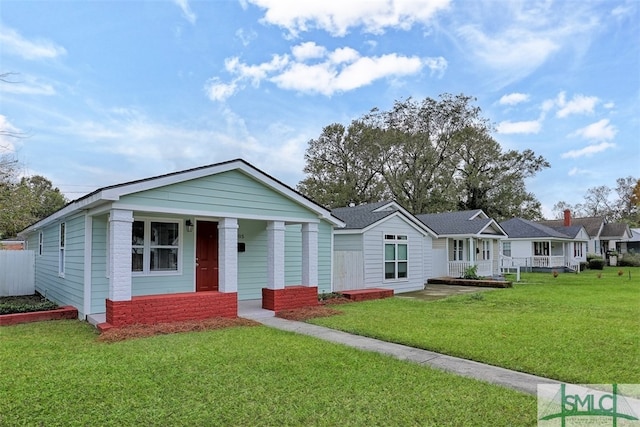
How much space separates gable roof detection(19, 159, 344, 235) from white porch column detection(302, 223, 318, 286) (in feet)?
1.89

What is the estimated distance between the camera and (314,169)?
40.9 meters

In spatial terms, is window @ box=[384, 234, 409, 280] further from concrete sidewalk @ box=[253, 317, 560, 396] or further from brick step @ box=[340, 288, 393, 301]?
concrete sidewalk @ box=[253, 317, 560, 396]

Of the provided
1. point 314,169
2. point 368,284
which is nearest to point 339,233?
point 368,284

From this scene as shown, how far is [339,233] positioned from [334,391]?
36.8 feet

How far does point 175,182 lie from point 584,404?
8.13 metres

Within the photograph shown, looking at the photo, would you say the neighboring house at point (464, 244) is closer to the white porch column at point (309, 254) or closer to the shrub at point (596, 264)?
the white porch column at point (309, 254)

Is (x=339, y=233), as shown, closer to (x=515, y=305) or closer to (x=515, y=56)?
(x=515, y=305)

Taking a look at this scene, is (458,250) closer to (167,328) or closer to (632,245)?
(167,328)

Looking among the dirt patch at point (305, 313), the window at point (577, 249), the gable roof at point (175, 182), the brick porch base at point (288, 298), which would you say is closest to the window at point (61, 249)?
the gable roof at point (175, 182)

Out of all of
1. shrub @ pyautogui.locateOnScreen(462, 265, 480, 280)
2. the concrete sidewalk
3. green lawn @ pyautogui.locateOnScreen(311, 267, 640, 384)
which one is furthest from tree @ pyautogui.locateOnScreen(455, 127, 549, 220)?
the concrete sidewalk

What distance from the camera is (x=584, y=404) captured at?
4.25 metres

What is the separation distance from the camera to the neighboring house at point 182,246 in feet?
27.6

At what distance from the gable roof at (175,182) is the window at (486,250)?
1592cm

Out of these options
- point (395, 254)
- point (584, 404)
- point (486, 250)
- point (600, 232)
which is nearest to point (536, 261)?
point (486, 250)
